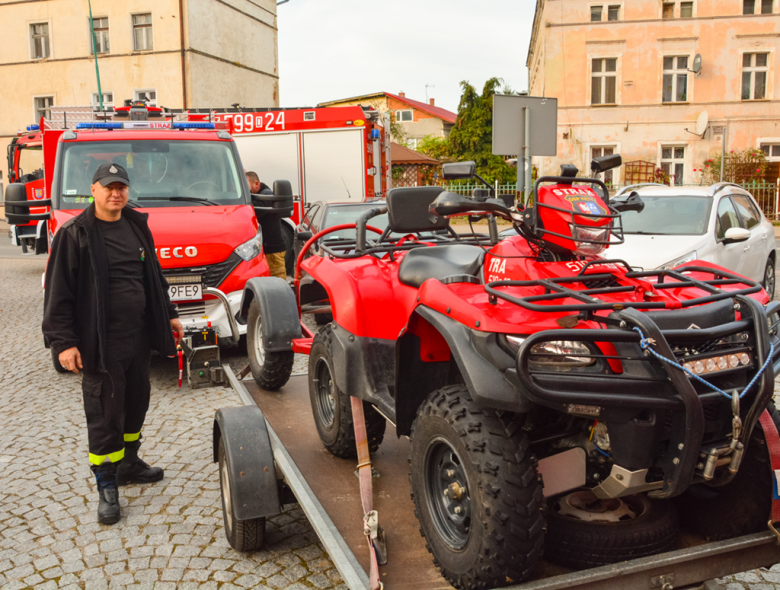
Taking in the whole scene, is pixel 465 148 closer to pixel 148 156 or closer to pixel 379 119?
pixel 379 119

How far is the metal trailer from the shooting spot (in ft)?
7.79

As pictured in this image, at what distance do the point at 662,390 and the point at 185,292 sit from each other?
18.3ft

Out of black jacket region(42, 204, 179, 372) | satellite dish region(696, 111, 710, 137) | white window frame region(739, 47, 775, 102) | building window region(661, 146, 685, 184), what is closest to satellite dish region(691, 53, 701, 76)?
satellite dish region(696, 111, 710, 137)

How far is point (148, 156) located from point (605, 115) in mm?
25771

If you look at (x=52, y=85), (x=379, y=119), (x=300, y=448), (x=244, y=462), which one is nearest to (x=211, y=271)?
(x=300, y=448)

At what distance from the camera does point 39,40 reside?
34188 mm

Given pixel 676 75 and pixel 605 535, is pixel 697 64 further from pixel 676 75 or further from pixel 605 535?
pixel 605 535

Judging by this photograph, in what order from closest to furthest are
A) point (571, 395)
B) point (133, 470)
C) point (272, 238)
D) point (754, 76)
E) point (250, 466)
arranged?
1. point (571, 395)
2. point (250, 466)
3. point (133, 470)
4. point (272, 238)
5. point (754, 76)

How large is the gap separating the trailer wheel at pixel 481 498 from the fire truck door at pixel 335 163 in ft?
40.0

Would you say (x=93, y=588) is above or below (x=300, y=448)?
below

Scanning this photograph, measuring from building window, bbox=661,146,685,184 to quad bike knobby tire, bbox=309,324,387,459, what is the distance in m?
29.0

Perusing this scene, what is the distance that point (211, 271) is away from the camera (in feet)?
23.3

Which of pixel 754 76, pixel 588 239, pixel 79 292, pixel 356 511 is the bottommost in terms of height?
pixel 356 511

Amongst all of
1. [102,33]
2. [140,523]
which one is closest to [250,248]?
[140,523]
